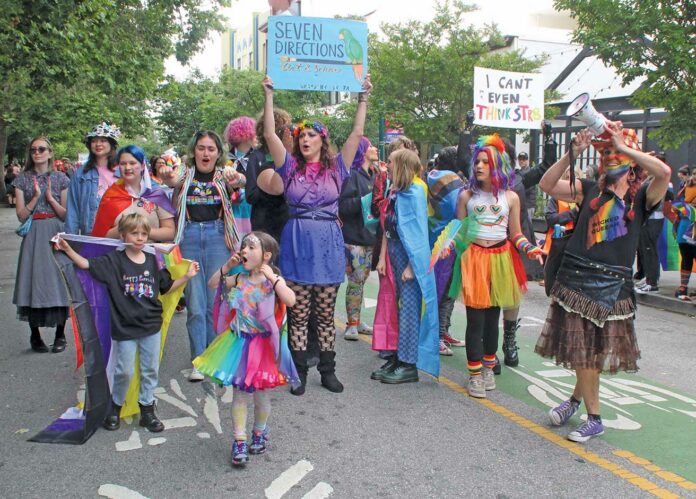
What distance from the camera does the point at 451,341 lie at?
661 cm

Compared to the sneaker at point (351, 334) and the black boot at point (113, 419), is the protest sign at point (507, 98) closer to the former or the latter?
the sneaker at point (351, 334)

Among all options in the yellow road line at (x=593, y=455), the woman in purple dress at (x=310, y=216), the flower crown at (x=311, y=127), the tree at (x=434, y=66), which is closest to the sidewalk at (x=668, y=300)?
the yellow road line at (x=593, y=455)

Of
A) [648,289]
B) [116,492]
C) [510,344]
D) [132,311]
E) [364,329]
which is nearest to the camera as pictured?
[116,492]

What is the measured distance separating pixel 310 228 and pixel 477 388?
66.0 inches

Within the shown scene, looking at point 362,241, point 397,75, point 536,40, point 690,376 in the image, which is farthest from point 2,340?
point 536,40

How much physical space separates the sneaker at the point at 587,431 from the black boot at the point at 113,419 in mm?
2806

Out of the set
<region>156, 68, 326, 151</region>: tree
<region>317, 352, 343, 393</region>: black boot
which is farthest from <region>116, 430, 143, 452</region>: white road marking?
<region>156, 68, 326, 151</region>: tree

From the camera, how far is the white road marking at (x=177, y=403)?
473 cm

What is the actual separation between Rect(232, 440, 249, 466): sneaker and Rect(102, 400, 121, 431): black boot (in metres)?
1.02

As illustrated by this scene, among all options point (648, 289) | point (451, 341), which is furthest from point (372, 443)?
point (648, 289)

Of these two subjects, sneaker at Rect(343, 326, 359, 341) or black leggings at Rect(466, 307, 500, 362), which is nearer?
black leggings at Rect(466, 307, 500, 362)

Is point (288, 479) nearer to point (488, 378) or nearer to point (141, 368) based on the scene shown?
point (141, 368)

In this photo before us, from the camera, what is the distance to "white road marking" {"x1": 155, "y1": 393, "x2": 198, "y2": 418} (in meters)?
4.73

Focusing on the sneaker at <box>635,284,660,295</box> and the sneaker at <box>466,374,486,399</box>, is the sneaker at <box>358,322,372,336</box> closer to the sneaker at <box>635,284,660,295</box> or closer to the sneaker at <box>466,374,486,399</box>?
the sneaker at <box>466,374,486,399</box>
